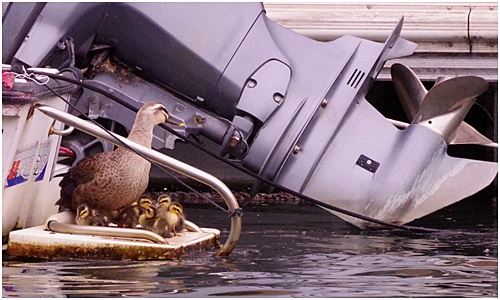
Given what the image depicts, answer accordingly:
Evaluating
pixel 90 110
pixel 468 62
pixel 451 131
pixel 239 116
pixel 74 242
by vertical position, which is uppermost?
pixel 468 62

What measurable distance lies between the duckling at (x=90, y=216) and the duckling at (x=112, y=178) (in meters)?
0.04

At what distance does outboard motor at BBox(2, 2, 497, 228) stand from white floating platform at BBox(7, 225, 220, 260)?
1.51m

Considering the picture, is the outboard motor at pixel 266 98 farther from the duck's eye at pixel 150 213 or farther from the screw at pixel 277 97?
the duck's eye at pixel 150 213

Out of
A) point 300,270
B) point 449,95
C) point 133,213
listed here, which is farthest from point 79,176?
point 449,95

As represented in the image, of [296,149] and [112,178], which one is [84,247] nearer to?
[112,178]

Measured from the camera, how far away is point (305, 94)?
727 cm

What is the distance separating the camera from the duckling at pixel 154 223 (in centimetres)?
611

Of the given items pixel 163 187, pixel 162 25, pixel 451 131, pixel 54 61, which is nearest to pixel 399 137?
pixel 451 131

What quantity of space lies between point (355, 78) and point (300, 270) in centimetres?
214

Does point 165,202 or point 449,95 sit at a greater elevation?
point 449,95

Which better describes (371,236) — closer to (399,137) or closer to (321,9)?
(399,137)

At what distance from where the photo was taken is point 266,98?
7.16m

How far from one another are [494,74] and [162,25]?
319cm

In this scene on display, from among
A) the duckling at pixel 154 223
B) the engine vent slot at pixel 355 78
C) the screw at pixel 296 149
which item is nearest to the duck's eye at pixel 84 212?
the duckling at pixel 154 223
